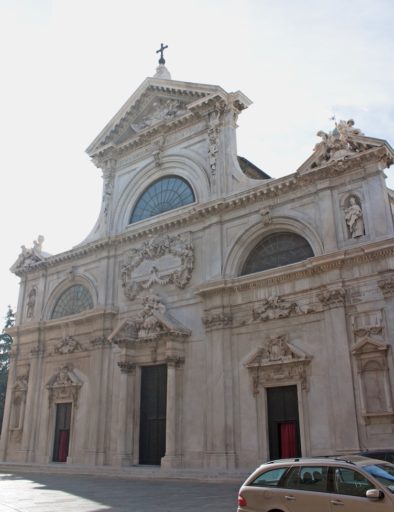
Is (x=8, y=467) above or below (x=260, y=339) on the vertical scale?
below

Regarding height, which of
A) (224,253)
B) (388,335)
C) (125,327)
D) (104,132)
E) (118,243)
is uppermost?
(104,132)

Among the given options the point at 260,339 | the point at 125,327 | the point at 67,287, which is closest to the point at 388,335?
the point at 260,339

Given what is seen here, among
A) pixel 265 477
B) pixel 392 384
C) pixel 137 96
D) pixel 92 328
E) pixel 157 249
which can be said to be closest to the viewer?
pixel 265 477

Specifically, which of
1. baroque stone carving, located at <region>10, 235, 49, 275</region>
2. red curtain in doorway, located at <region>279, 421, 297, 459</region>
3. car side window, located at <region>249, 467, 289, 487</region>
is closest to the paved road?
red curtain in doorway, located at <region>279, 421, 297, 459</region>

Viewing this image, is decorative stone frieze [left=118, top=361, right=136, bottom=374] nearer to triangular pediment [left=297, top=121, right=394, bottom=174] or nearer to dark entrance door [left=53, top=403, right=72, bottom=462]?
dark entrance door [left=53, top=403, right=72, bottom=462]

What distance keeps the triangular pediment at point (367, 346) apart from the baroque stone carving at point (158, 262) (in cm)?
785

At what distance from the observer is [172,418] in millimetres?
19281

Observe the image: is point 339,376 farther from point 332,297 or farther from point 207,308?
point 207,308

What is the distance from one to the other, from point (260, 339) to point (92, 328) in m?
9.33

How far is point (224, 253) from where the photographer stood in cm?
2042

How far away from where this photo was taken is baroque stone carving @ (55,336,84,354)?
24828mm

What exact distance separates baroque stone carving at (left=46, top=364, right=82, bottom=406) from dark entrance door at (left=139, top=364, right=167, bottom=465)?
400 centimetres

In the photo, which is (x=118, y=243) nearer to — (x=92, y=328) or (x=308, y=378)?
(x=92, y=328)

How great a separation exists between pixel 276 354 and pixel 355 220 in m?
5.28
